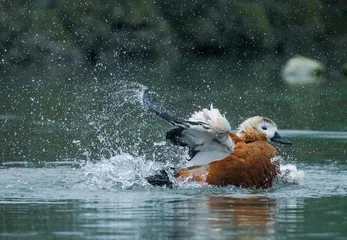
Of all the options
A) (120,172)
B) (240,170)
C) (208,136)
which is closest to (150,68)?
(120,172)

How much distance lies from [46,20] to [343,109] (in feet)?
58.8

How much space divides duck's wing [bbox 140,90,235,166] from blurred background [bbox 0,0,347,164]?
4.94ft

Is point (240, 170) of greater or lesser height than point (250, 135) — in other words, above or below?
below

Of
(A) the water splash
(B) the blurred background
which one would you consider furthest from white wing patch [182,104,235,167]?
(B) the blurred background

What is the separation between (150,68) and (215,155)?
2051 centimetres

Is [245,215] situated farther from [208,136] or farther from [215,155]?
[215,155]

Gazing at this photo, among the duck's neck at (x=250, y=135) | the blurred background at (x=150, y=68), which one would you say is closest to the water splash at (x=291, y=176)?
the duck's neck at (x=250, y=135)

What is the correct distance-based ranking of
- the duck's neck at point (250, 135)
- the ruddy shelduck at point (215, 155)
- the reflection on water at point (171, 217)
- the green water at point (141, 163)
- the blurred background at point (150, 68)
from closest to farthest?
1. the reflection on water at point (171, 217)
2. the green water at point (141, 163)
3. the ruddy shelduck at point (215, 155)
4. the duck's neck at point (250, 135)
5. the blurred background at point (150, 68)

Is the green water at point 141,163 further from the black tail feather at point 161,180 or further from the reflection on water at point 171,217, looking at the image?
the black tail feather at point 161,180

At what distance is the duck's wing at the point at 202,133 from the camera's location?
11008 millimetres

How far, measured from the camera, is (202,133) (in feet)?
36.7

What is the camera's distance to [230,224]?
8883mm

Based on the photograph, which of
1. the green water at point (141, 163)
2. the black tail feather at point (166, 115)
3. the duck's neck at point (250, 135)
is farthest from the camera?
the duck's neck at point (250, 135)

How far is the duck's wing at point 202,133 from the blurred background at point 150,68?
1.51 m
